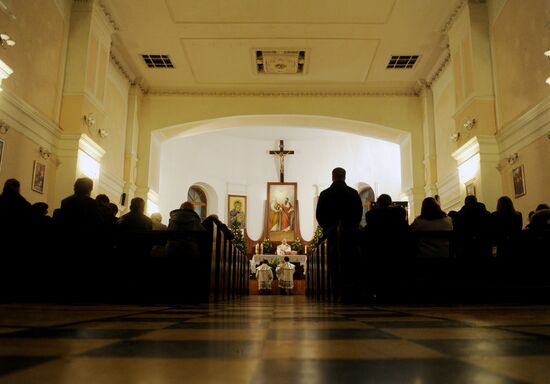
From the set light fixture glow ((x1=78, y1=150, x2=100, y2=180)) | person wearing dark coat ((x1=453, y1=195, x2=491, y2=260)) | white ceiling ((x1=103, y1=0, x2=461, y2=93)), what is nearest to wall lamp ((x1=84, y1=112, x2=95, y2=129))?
light fixture glow ((x1=78, y1=150, x2=100, y2=180))

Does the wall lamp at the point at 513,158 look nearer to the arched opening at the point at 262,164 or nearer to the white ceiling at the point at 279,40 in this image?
the white ceiling at the point at 279,40

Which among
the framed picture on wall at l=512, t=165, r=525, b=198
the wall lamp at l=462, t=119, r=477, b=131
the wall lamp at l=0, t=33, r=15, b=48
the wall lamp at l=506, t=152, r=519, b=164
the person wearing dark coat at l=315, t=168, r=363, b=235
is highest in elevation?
A: the wall lamp at l=0, t=33, r=15, b=48

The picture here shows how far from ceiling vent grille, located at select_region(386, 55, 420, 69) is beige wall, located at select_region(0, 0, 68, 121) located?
6956mm

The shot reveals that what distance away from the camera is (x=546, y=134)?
679 cm

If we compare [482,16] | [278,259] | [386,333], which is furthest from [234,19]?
[386,333]

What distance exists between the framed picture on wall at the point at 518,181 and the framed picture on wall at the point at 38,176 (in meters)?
7.53

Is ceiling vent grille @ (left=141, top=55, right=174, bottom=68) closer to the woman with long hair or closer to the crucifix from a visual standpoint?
the woman with long hair

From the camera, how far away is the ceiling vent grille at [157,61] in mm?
11167

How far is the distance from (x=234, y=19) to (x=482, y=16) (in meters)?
4.62

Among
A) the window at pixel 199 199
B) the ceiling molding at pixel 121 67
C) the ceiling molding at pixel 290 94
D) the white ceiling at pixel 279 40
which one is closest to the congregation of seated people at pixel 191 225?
the white ceiling at pixel 279 40

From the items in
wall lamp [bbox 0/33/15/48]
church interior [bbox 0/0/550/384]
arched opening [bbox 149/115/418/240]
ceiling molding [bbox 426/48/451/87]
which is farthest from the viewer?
arched opening [bbox 149/115/418/240]

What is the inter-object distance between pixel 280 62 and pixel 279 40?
78 cm

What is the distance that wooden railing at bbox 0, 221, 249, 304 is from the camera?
4375 mm

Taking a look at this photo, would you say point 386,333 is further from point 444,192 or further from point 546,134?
point 444,192
